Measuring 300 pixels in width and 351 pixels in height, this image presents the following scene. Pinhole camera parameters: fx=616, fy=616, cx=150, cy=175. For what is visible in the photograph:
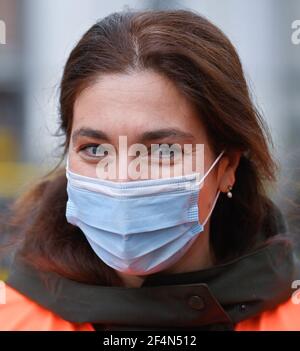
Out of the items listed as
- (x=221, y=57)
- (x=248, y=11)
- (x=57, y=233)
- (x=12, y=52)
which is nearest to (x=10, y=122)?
(x=12, y=52)

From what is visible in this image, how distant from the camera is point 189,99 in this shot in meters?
1.86

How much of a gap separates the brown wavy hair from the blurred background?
1.46 meters

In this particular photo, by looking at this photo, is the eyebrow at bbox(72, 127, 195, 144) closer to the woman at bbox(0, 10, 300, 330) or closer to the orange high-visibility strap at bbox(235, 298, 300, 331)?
the woman at bbox(0, 10, 300, 330)

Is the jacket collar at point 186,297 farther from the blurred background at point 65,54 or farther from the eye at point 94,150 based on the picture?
the blurred background at point 65,54

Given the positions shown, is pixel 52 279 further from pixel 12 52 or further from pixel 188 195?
pixel 12 52

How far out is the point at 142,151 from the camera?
1.80 metres

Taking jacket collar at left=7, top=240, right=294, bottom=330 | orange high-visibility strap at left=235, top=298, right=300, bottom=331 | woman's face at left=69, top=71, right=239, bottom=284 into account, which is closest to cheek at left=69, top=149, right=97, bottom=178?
woman's face at left=69, top=71, right=239, bottom=284

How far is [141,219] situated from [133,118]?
0.98ft

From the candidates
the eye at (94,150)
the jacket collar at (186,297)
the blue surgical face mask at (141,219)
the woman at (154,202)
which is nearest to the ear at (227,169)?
the woman at (154,202)

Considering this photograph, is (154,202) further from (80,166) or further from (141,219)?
(80,166)

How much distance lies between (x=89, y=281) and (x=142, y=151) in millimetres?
492

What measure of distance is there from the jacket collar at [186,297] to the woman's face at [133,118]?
0.69 feet

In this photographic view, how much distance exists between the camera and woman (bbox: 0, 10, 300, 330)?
182 centimetres
